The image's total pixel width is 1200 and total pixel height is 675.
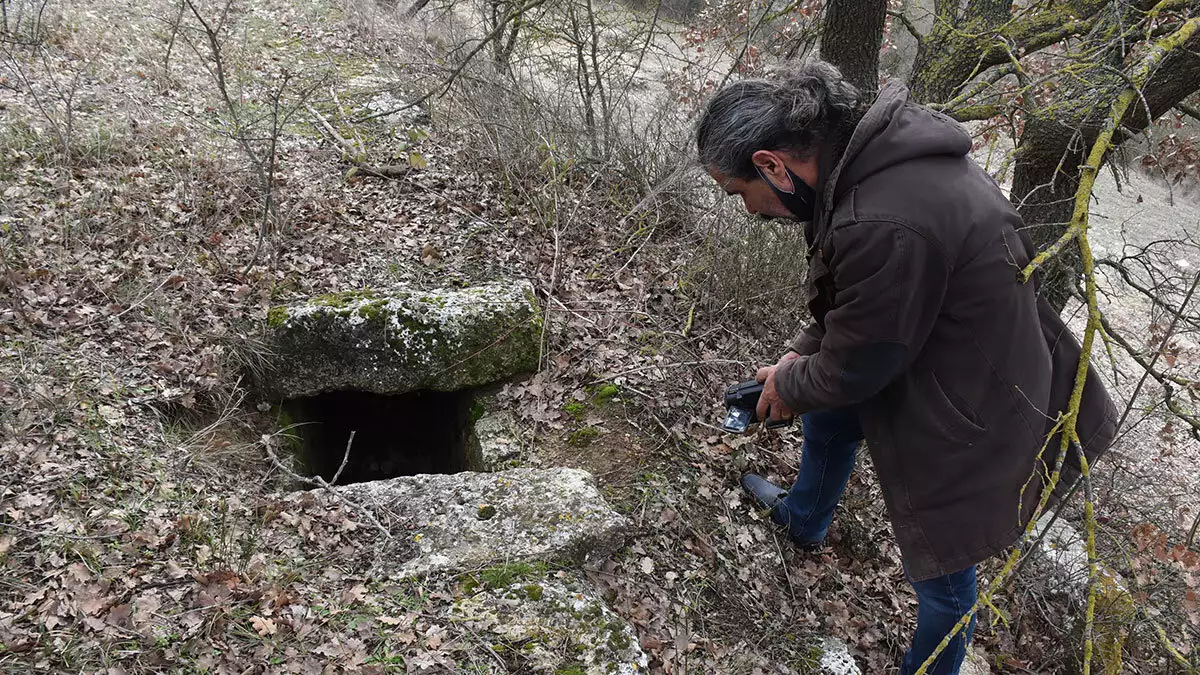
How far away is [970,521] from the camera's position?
7.47 ft

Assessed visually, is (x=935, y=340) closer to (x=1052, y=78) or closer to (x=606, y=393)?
(x=1052, y=78)

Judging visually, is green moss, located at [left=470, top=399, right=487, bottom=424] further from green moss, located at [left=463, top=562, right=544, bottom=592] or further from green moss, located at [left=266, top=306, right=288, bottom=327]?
green moss, located at [left=463, top=562, right=544, bottom=592]

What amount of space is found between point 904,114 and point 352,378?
354cm

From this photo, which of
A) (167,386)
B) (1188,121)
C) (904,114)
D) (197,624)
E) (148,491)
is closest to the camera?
(904,114)

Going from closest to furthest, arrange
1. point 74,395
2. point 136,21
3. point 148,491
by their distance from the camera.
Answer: point 148,491
point 74,395
point 136,21

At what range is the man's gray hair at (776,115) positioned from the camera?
2.19 metres

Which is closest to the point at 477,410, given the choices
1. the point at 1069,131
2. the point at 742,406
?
the point at 742,406

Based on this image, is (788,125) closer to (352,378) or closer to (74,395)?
(352,378)

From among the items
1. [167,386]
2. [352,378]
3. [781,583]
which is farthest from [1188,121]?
[167,386]

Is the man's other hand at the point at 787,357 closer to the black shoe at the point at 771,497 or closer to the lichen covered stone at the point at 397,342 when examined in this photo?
the black shoe at the point at 771,497

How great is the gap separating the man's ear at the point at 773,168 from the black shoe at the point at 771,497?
190 centimetres

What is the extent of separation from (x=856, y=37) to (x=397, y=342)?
3.57 meters

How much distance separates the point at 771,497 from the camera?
11.9 ft

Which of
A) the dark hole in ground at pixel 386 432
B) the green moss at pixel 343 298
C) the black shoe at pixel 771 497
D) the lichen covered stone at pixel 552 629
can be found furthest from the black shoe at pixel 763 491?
the green moss at pixel 343 298
